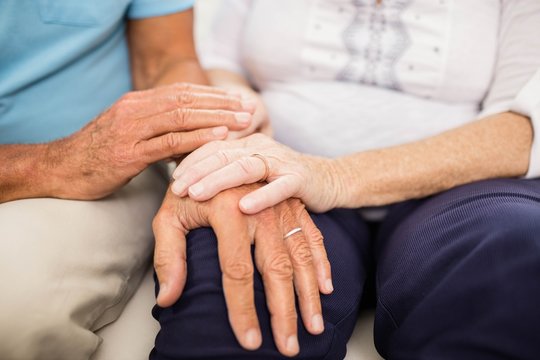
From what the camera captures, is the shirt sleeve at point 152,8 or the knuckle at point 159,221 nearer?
the knuckle at point 159,221

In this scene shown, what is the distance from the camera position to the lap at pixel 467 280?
500mm

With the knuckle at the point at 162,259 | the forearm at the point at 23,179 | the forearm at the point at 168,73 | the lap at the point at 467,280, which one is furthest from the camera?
the forearm at the point at 168,73

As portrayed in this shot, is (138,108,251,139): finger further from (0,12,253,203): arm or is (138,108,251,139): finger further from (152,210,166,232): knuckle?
(152,210,166,232): knuckle

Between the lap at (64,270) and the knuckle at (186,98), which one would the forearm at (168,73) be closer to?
the knuckle at (186,98)

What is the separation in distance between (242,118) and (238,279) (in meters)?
0.32

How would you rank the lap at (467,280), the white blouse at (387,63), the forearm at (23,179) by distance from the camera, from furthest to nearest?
the white blouse at (387,63) → the forearm at (23,179) → the lap at (467,280)

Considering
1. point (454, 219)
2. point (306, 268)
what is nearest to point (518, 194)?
point (454, 219)

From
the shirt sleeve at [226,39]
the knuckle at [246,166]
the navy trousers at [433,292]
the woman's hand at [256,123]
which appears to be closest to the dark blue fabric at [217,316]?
the navy trousers at [433,292]

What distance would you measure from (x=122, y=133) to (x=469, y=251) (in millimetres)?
540

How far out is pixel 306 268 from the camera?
62 cm

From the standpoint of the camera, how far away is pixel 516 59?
82 cm

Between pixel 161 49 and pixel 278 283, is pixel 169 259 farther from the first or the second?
pixel 161 49

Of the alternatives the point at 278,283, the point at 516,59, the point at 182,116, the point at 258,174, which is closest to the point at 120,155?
the point at 182,116

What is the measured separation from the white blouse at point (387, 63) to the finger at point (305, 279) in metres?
0.29
